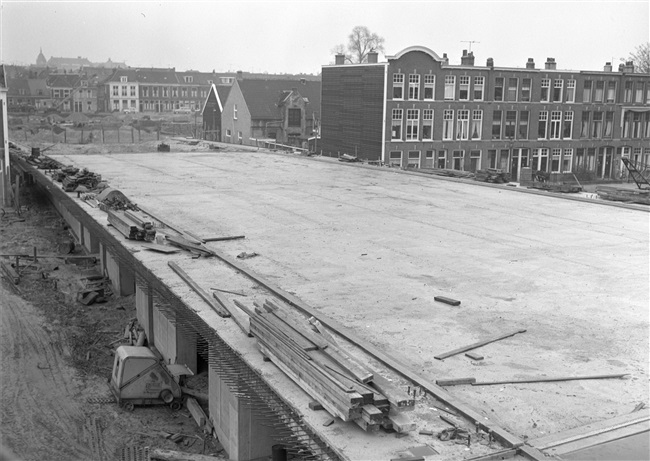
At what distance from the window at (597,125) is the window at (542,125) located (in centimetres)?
520

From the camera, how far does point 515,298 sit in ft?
46.6

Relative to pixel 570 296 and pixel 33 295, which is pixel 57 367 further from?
pixel 570 296

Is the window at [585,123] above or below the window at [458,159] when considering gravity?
above

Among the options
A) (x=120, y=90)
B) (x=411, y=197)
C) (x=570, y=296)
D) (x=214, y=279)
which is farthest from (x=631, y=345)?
(x=120, y=90)

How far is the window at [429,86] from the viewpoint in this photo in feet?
169

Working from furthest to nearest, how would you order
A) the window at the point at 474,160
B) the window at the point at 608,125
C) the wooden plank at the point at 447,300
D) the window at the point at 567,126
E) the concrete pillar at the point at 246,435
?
the window at the point at 608,125 → the window at the point at 567,126 → the window at the point at 474,160 → the wooden plank at the point at 447,300 → the concrete pillar at the point at 246,435

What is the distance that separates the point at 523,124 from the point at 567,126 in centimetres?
487

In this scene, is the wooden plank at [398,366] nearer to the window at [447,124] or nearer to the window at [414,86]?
the window at [414,86]

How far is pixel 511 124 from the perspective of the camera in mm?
56125

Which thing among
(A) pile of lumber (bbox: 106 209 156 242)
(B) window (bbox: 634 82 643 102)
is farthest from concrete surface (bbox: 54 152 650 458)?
(B) window (bbox: 634 82 643 102)

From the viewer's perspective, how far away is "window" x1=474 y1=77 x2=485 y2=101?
2117 inches

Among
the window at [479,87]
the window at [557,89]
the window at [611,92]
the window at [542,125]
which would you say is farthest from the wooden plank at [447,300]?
the window at [611,92]

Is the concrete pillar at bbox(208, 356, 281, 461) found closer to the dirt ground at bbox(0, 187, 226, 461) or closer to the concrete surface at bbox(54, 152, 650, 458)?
the dirt ground at bbox(0, 187, 226, 461)

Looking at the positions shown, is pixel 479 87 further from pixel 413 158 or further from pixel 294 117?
pixel 294 117
